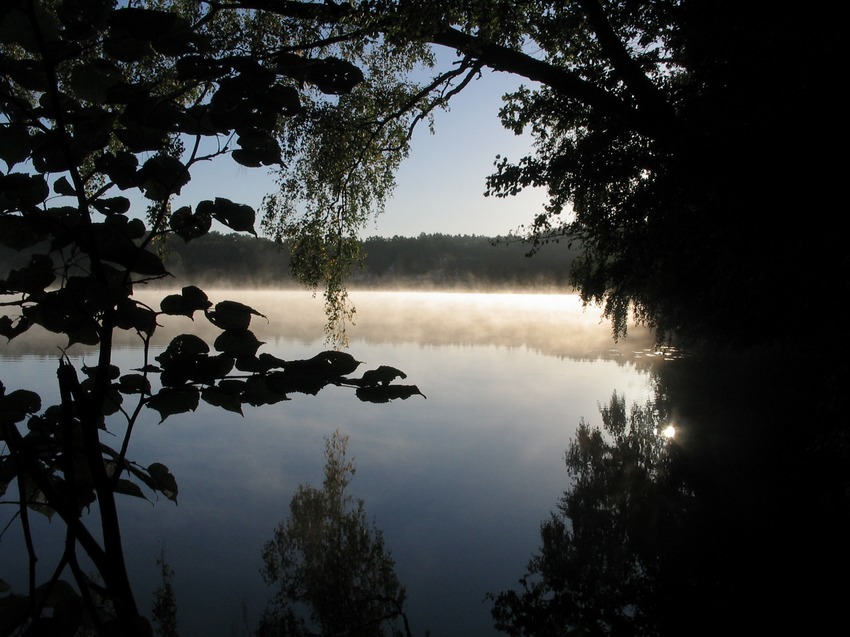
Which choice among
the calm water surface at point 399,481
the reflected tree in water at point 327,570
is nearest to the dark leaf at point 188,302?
the reflected tree in water at point 327,570

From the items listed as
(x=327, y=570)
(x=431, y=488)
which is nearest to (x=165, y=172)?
(x=327, y=570)

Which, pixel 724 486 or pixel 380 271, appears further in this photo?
pixel 380 271

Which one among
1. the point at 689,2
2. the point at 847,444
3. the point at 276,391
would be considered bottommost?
the point at 847,444

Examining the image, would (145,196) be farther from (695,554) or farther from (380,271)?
(380,271)

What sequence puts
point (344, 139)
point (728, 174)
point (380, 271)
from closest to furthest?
point (728, 174), point (344, 139), point (380, 271)

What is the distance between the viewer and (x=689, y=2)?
6133mm

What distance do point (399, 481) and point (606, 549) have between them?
2422mm

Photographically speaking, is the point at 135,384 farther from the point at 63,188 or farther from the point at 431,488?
the point at 431,488

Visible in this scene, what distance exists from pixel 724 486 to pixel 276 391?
643cm

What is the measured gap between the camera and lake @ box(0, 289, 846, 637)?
4.14m

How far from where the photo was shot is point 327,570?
4211 mm

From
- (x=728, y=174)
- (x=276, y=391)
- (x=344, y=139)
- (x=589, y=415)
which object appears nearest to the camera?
(x=276, y=391)

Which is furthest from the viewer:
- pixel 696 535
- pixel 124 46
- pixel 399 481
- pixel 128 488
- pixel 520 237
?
pixel 520 237

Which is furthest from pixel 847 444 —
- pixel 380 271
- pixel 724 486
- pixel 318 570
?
pixel 380 271
